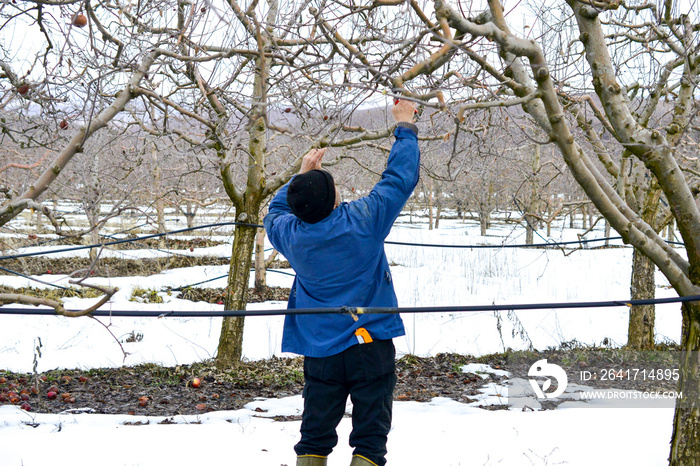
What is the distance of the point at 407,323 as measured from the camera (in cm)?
764

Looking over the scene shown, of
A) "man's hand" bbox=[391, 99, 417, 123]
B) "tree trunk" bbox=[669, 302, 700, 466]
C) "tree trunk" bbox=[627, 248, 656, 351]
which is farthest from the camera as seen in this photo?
"tree trunk" bbox=[627, 248, 656, 351]

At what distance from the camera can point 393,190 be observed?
221 centimetres

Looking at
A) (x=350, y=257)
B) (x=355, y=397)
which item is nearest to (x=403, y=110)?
(x=350, y=257)

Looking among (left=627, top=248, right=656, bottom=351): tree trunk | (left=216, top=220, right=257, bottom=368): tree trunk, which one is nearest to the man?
(left=216, top=220, right=257, bottom=368): tree trunk

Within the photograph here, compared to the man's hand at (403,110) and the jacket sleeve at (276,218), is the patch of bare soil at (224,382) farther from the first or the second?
the man's hand at (403,110)

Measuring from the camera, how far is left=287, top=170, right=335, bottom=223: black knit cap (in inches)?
85.1

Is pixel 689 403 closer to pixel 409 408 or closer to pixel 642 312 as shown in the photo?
pixel 409 408

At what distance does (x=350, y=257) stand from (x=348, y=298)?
0.19 m

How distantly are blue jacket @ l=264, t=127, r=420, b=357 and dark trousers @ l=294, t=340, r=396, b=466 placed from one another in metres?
0.06

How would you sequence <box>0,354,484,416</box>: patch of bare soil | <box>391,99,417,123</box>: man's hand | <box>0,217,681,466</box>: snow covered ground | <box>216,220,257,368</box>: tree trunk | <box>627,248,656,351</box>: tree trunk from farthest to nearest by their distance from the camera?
<box>627,248,656,351</box>: tree trunk → <box>216,220,257,368</box>: tree trunk → <box>0,354,484,416</box>: patch of bare soil → <box>0,217,681,466</box>: snow covered ground → <box>391,99,417,123</box>: man's hand

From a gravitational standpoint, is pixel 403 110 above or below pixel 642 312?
above

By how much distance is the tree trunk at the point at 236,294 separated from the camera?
5.11m

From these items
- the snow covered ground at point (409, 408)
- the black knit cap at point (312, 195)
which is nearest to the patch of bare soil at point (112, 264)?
the snow covered ground at point (409, 408)

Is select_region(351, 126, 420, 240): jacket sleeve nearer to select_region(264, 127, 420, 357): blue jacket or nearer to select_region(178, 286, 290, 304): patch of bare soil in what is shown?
select_region(264, 127, 420, 357): blue jacket
